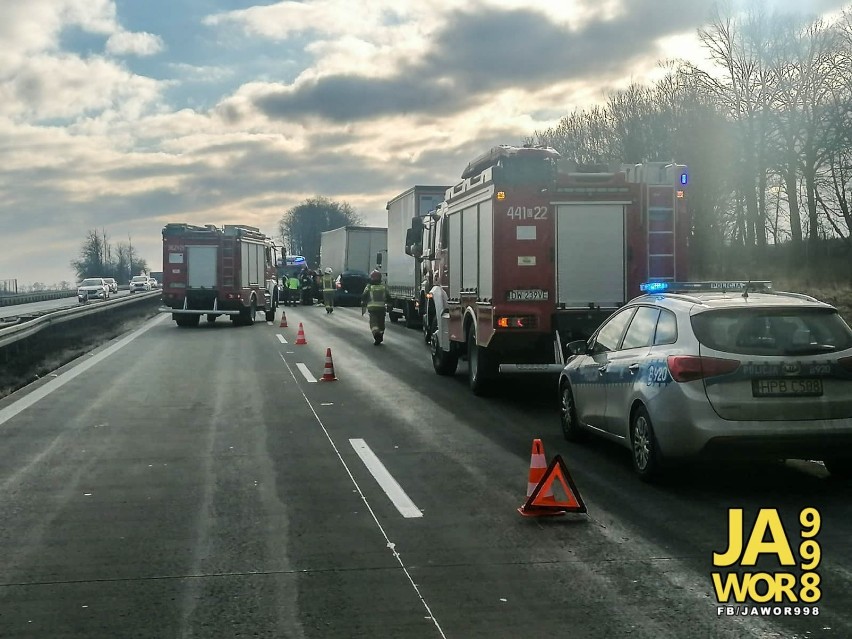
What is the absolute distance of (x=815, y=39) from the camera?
44156 millimetres

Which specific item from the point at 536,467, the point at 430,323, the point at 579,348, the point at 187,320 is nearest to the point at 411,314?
the point at 187,320

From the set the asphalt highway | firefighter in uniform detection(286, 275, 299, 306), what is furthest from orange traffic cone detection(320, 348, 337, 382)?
firefighter in uniform detection(286, 275, 299, 306)

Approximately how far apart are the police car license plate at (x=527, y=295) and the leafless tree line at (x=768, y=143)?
2793cm

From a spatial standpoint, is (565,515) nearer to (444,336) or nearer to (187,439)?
(187,439)

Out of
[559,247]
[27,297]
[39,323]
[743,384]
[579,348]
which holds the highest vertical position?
[559,247]

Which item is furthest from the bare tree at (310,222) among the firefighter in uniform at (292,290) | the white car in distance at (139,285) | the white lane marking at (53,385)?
the white lane marking at (53,385)

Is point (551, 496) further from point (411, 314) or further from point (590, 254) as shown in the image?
point (411, 314)

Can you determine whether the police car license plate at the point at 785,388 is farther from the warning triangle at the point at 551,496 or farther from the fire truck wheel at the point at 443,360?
the fire truck wheel at the point at 443,360

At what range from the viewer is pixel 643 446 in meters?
8.38

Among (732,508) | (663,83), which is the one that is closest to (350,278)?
(663,83)

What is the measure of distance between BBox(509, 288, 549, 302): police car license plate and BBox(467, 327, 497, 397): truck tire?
3.55 ft

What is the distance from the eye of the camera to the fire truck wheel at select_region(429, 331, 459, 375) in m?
17.2

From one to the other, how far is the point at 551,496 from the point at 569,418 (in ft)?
10.8

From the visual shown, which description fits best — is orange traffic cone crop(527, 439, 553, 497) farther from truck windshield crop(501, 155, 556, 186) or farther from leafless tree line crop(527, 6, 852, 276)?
leafless tree line crop(527, 6, 852, 276)
